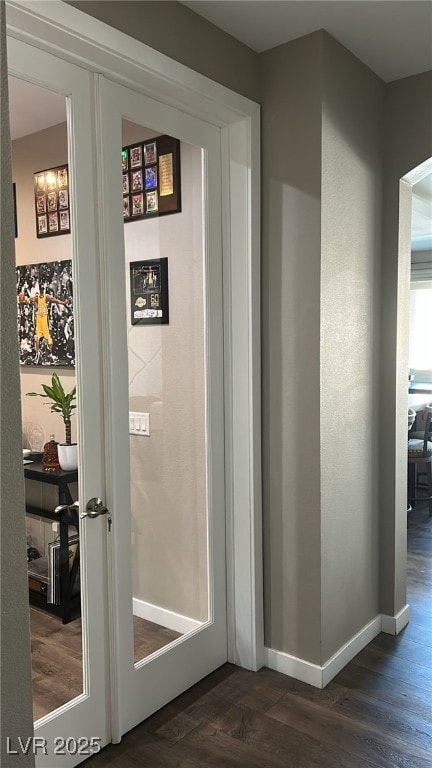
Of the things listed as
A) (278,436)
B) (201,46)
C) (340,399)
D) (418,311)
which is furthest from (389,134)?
(418,311)

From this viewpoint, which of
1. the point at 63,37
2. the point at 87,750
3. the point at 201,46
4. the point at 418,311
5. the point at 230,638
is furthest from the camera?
the point at 418,311

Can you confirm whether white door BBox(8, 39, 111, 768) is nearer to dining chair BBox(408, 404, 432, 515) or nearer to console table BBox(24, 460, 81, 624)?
console table BBox(24, 460, 81, 624)

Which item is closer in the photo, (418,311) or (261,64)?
(261,64)

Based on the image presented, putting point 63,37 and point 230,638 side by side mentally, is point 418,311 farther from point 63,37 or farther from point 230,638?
point 63,37

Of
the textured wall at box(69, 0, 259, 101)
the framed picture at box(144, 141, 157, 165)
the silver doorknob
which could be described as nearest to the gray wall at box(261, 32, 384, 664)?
the textured wall at box(69, 0, 259, 101)

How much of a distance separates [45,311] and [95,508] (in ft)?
2.27

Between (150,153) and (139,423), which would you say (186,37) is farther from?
(139,423)

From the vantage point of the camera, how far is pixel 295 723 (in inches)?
90.2

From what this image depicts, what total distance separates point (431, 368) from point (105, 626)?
6.28 meters

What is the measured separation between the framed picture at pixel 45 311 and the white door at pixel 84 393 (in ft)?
0.09

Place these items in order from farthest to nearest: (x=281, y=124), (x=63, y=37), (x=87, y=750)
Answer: (x=281, y=124) → (x=87, y=750) → (x=63, y=37)

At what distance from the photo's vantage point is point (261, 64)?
2.54 m

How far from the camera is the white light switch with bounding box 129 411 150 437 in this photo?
2.24m

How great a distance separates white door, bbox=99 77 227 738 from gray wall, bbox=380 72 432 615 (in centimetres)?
88
